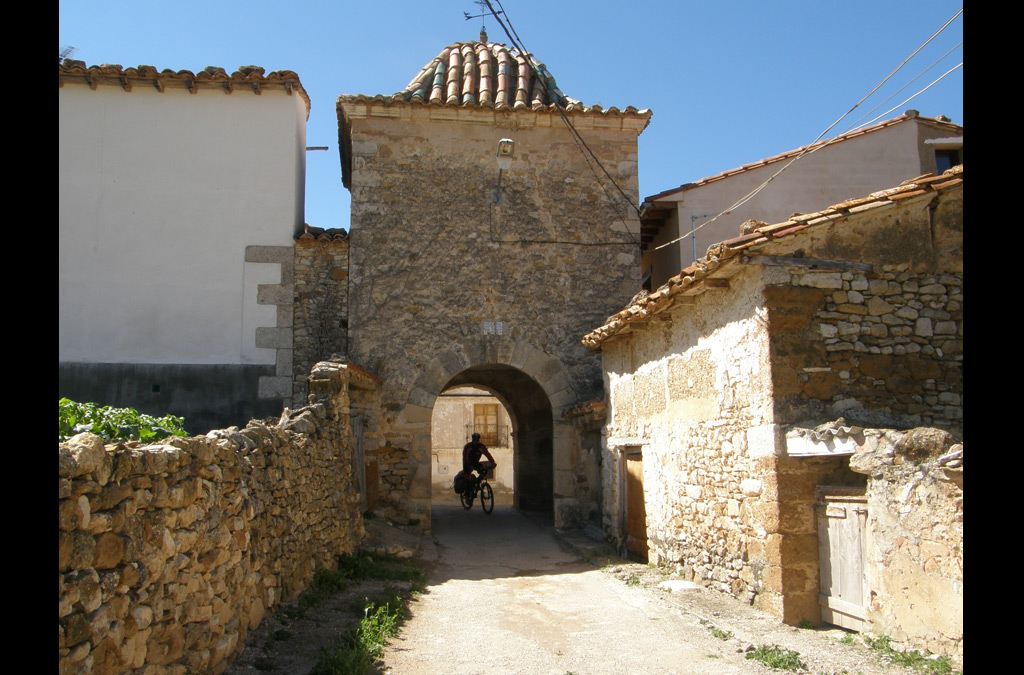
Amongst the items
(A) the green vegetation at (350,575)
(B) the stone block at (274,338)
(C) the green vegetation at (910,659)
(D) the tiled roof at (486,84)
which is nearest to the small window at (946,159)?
(D) the tiled roof at (486,84)

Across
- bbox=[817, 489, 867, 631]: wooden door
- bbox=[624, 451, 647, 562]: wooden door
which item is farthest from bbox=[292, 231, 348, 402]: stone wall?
bbox=[817, 489, 867, 631]: wooden door

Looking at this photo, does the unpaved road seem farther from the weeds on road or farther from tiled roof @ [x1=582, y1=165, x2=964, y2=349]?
tiled roof @ [x1=582, y1=165, x2=964, y2=349]

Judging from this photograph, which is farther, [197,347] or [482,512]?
[482,512]

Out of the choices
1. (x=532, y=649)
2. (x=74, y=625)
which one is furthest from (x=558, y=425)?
(x=74, y=625)

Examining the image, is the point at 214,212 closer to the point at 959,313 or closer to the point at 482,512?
the point at 482,512

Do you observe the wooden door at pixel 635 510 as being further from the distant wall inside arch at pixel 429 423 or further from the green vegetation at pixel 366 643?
the green vegetation at pixel 366 643

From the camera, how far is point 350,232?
11000 millimetres

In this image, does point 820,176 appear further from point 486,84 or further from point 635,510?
point 635,510

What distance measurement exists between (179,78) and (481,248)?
16.1ft

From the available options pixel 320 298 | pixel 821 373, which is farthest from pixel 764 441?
pixel 320 298

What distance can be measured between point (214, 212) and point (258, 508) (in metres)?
7.22

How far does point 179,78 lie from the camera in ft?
36.1

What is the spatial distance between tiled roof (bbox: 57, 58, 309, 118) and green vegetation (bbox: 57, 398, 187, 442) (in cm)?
770
